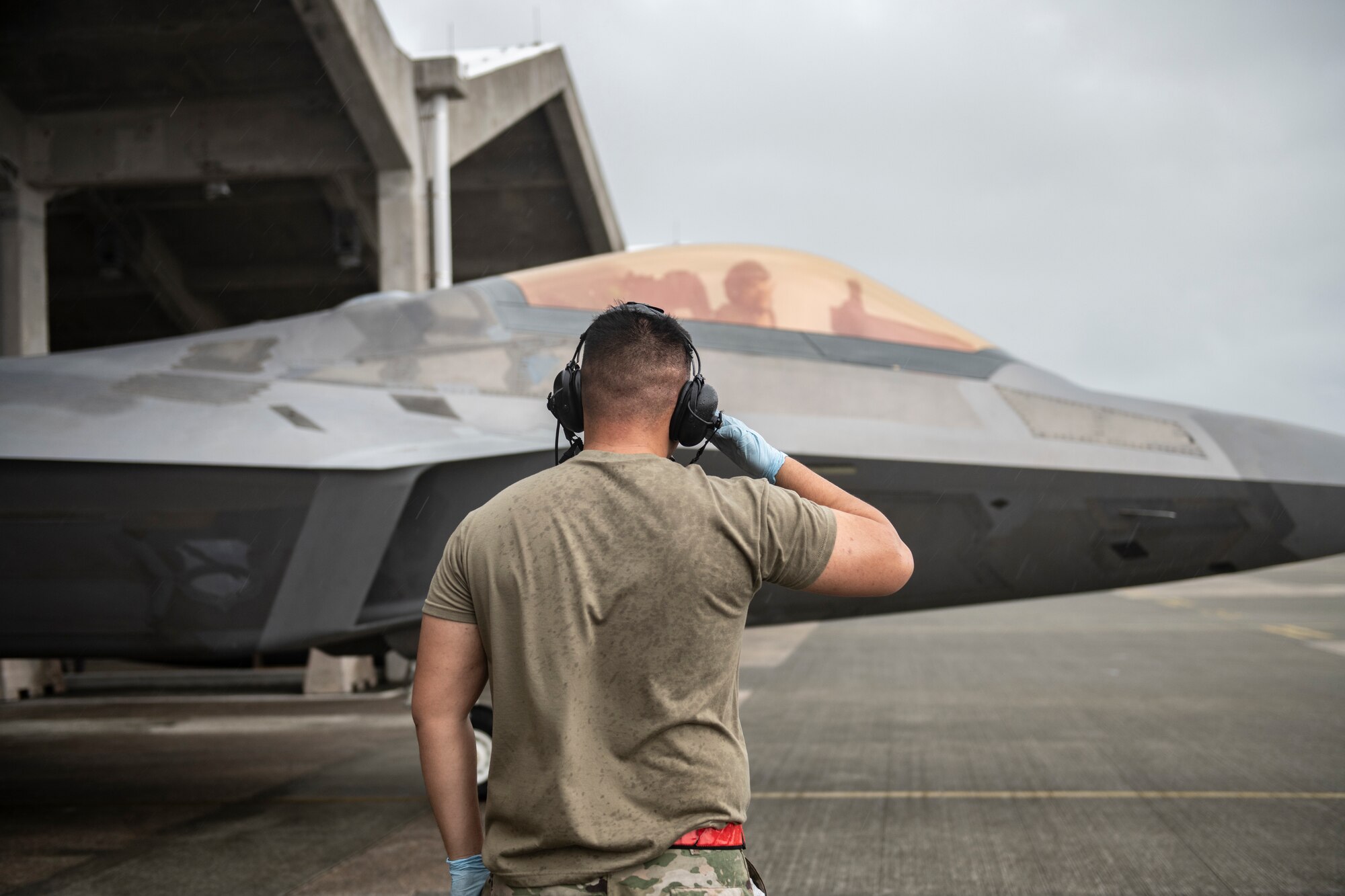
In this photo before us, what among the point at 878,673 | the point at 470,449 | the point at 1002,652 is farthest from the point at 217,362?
the point at 1002,652

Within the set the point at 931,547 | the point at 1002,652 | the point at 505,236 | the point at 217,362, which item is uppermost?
the point at 505,236

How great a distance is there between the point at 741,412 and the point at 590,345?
321 centimetres

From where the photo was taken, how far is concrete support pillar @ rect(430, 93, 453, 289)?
1339 cm

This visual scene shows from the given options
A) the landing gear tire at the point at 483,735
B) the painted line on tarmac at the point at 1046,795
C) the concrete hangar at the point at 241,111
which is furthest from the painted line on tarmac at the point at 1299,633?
the landing gear tire at the point at 483,735

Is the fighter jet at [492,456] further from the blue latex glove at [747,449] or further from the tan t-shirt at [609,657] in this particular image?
the tan t-shirt at [609,657]

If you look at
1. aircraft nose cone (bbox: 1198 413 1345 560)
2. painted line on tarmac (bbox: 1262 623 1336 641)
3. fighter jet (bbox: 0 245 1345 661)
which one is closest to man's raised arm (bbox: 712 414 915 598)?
fighter jet (bbox: 0 245 1345 661)

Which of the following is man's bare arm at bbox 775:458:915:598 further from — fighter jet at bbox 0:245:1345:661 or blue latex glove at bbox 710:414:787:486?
fighter jet at bbox 0:245:1345:661

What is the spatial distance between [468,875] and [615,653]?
49 cm

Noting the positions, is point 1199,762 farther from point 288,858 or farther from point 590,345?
point 590,345

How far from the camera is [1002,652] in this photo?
14.0m

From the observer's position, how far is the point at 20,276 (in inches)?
512

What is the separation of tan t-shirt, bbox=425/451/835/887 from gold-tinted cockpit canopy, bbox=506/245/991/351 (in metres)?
3.70

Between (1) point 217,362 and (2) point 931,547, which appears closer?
(2) point 931,547

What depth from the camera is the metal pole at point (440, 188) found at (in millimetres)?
13391
